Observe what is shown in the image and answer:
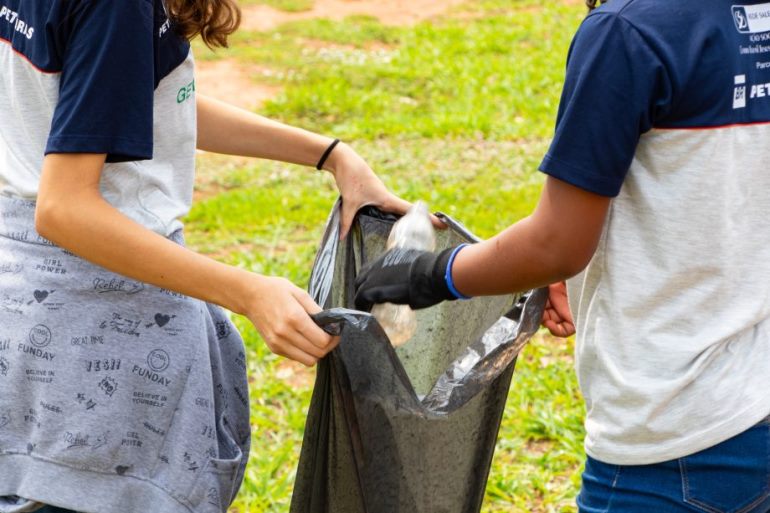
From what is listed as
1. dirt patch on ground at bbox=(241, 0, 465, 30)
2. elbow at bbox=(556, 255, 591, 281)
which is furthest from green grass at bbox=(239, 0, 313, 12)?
elbow at bbox=(556, 255, 591, 281)

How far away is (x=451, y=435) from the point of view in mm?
2045

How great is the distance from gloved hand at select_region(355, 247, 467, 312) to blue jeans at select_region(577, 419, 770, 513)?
398 mm

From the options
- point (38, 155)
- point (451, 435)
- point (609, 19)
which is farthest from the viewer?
point (451, 435)

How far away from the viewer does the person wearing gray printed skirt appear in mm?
1639

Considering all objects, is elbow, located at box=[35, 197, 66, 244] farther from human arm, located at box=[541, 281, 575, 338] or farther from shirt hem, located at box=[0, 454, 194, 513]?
human arm, located at box=[541, 281, 575, 338]

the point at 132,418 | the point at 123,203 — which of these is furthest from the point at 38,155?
the point at 132,418

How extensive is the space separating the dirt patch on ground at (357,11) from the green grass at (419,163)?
11.4 inches

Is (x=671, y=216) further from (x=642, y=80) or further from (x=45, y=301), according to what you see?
(x=45, y=301)

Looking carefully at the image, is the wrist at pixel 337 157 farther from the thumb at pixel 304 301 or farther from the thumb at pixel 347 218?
the thumb at pixel 304 301

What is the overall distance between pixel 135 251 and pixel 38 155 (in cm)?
23

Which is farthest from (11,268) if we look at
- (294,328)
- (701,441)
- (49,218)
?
(701,441)

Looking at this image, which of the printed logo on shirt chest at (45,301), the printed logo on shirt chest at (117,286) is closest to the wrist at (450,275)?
the printed logo on shirt chest at (117,286)

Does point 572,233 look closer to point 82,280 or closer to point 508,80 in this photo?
point 82,280

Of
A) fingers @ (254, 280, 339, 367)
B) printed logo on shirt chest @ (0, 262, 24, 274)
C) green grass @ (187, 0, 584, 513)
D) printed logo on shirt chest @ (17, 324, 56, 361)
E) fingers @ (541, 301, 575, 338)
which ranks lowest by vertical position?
green grass @ (187, 0, 584, 513)
